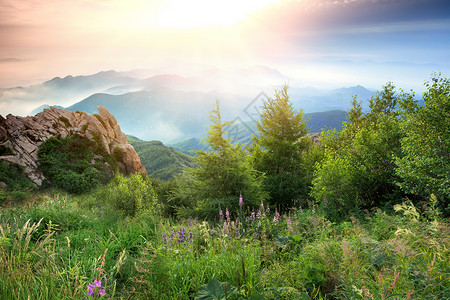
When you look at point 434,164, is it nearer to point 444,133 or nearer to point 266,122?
point 444,133

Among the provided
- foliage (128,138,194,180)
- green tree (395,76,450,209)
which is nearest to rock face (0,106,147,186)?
green tree (395,76,450,209)

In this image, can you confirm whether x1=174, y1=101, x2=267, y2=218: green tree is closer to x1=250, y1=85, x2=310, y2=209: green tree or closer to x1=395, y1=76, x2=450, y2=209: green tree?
x1=250, y1=85, x2=310, y2=209: green tree

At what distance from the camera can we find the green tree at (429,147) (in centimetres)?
798

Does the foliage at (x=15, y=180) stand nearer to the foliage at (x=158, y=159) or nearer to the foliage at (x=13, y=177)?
the foliage at (x=13, y=177)

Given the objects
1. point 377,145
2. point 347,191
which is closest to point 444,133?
point 377,145

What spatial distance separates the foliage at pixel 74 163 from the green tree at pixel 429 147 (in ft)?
89.3

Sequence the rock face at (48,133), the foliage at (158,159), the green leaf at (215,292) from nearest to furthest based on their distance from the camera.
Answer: the green leaf at (215,292) < the rock face at (48,133) < the foliage at (158,159)

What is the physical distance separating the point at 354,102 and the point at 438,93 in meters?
33.2

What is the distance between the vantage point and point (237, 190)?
11.8 m

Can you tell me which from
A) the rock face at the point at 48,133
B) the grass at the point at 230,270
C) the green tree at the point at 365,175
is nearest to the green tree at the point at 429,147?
the green tree at the point at 365,175

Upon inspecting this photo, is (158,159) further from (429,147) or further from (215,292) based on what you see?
(215,292)

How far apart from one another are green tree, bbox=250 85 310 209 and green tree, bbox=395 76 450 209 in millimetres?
8150

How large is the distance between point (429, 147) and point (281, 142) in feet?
33.4

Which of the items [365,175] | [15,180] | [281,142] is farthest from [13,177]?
[365,175]
